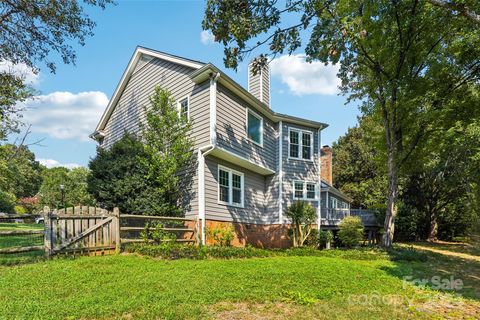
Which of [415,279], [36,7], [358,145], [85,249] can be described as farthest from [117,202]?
[358,145]

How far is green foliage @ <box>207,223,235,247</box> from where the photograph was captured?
11992 millimetres

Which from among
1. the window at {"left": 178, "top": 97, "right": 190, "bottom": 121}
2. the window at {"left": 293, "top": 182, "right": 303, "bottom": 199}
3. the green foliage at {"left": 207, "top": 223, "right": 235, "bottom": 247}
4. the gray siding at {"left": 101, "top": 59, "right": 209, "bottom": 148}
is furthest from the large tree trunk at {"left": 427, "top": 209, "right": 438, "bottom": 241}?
the window at {"left": 178, "top": 97, "right": 190, "bottom": 121}

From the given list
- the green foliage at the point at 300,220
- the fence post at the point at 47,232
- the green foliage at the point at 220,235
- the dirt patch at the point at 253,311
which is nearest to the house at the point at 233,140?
the green foliage at the point at 220,235

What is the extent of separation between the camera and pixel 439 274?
9320 mm

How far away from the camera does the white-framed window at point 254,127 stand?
15.0m

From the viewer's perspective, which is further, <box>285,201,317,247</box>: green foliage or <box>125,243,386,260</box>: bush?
<box>285,201,317,247</box>: green foliage

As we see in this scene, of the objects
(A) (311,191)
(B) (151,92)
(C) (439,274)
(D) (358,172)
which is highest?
(B) (151,92)

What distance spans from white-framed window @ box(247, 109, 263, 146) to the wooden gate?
7813mm

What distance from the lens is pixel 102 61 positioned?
12.3 m

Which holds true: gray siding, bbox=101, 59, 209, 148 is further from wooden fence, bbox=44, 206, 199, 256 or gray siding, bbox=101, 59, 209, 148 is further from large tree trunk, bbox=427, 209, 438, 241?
large tree trunk, bbox=427, 209, 438, 241

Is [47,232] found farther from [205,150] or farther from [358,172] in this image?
[358,172]

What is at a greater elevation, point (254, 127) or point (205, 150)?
point (254, 127)

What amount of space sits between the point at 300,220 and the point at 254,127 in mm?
5088

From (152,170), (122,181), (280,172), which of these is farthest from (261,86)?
(122,181)
